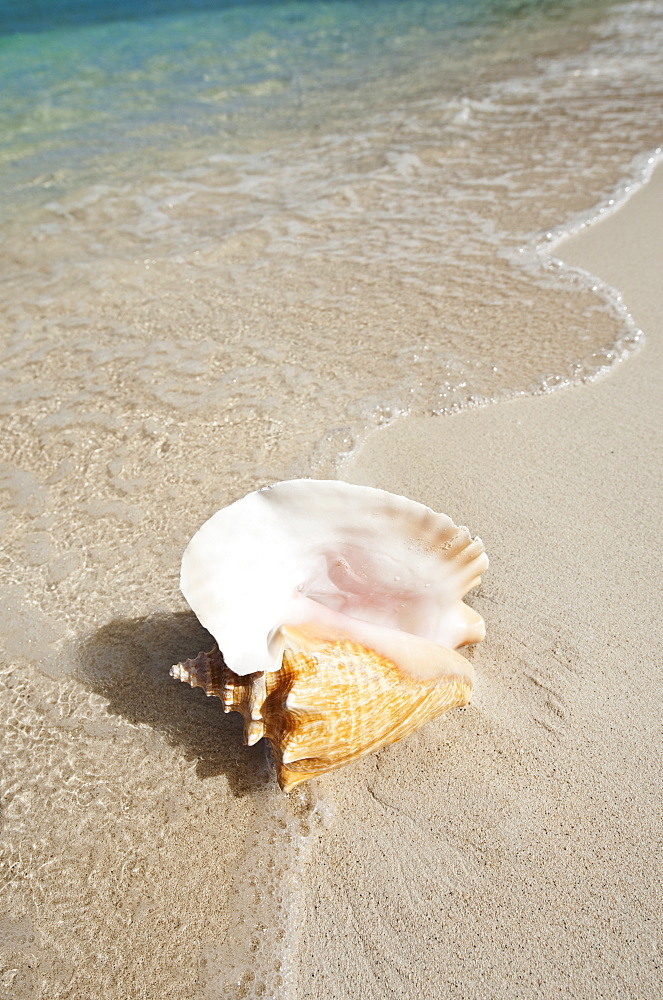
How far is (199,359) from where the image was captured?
3.24 m

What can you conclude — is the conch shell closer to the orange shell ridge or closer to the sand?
the orange shell ridge

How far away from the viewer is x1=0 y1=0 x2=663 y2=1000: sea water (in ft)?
5.28

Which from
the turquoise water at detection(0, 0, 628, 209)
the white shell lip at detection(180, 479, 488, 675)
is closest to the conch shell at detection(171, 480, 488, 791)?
the white shell lip at detection(180, 479, 488, 675)

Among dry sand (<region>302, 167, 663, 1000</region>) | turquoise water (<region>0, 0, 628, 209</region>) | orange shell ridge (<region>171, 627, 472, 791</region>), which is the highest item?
turquoise water (<region>0, 0, 628, 209</region>)

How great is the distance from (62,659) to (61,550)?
452 mm

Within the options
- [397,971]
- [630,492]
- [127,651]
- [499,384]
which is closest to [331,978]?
[397,971]

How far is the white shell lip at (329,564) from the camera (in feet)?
5.59

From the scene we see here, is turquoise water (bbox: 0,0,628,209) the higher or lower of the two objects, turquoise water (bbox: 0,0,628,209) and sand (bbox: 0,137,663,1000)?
the higher

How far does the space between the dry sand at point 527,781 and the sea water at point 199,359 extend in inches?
6.8

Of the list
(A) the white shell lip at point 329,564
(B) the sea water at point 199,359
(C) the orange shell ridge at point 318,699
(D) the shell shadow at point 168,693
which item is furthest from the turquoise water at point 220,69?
(C) the orange shell ridge at point 318,699

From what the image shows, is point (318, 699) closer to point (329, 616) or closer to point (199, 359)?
point (329, 616)

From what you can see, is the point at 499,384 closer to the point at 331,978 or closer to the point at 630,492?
the point at 630,492

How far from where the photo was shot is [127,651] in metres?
2.04

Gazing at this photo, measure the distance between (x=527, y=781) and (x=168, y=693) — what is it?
933mm
